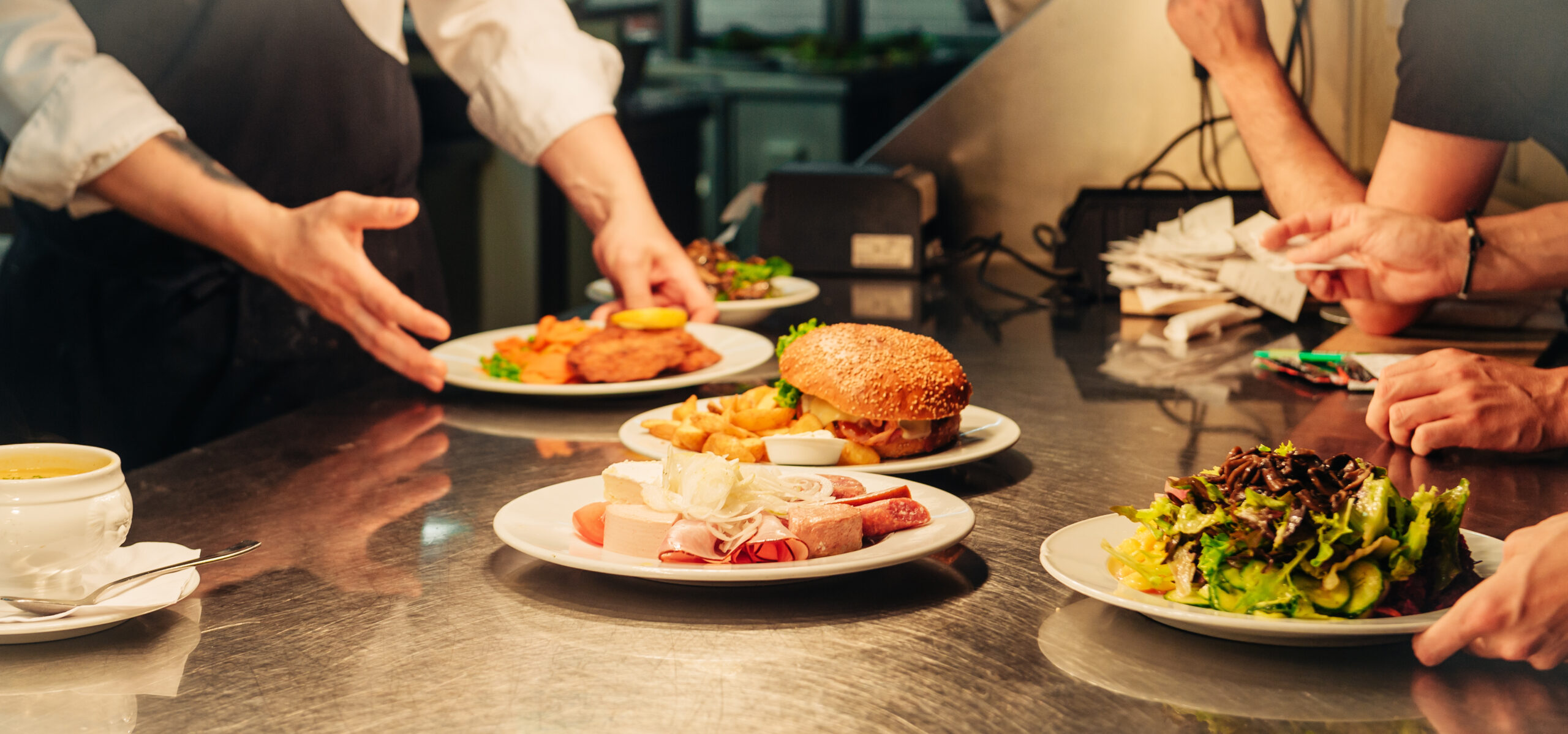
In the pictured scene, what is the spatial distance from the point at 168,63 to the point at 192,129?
0.34ft

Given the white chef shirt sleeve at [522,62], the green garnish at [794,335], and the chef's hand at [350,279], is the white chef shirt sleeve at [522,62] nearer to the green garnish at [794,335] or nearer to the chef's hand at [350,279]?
the chef's hand at [350,279]

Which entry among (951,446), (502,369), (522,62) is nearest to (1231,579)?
(951,446)

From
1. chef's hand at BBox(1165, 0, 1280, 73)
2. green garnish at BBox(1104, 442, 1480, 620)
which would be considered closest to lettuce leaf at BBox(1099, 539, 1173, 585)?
green garnish at BBox(1104, 442, 1480, 620)

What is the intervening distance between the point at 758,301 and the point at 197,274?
91cm

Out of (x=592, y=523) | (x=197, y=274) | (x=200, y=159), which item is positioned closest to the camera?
(x=592, y=523)

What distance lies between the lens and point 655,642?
2.69 feet

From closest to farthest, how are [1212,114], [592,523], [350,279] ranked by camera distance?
[592,523] → [350,279] → [1212,114]

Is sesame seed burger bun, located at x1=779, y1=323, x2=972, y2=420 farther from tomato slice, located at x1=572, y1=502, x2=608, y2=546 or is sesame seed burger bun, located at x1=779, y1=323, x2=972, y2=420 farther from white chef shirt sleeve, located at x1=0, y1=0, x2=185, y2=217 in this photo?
white chef shirt sleeve, located at x1=0, y1=0, x2=185, y2=217

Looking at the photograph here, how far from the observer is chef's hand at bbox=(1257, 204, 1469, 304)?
1.65m

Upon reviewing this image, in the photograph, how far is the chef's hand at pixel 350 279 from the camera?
1513mm

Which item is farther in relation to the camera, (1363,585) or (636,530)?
(636,530)

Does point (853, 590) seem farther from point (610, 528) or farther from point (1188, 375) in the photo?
point (1188, 375)

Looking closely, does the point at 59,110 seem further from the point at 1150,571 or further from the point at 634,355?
the point at 1150,571

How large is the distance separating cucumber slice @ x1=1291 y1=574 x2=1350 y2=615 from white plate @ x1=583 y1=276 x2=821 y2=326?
1.39 meters
